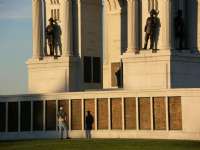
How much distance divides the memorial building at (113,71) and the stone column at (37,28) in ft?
0.22

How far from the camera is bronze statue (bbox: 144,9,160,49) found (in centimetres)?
6284

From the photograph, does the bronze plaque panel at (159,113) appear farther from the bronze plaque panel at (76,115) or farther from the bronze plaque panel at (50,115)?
the bronze plaque panel at (50,115)

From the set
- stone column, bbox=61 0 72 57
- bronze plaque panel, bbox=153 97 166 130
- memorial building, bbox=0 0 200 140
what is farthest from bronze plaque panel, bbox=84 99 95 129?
stone column, bbox=61 0 72 57

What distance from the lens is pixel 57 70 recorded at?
67.5 meters

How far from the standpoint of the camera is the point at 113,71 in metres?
69.8

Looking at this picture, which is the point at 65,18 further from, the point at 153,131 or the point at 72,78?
the point at 153,131

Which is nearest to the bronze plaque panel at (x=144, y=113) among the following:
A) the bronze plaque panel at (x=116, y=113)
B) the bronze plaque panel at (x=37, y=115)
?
the bronze plaque panel at (x=116, y=113)

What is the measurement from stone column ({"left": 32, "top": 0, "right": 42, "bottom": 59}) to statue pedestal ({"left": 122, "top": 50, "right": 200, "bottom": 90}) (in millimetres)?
7461

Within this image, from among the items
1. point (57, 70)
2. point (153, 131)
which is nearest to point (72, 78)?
point (57, 70)

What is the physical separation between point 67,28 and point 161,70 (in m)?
8.37

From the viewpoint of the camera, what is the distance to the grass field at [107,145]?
162 feet

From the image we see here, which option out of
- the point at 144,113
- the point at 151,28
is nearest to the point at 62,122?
the point at 144,113

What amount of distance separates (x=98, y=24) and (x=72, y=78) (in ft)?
15.3

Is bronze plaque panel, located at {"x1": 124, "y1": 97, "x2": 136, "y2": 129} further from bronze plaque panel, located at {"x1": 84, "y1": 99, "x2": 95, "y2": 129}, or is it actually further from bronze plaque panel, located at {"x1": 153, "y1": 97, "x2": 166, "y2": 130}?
bronze plaque panel, located at {"x1": 84, "y1": 99, "x2": 95, "y2": 129}
